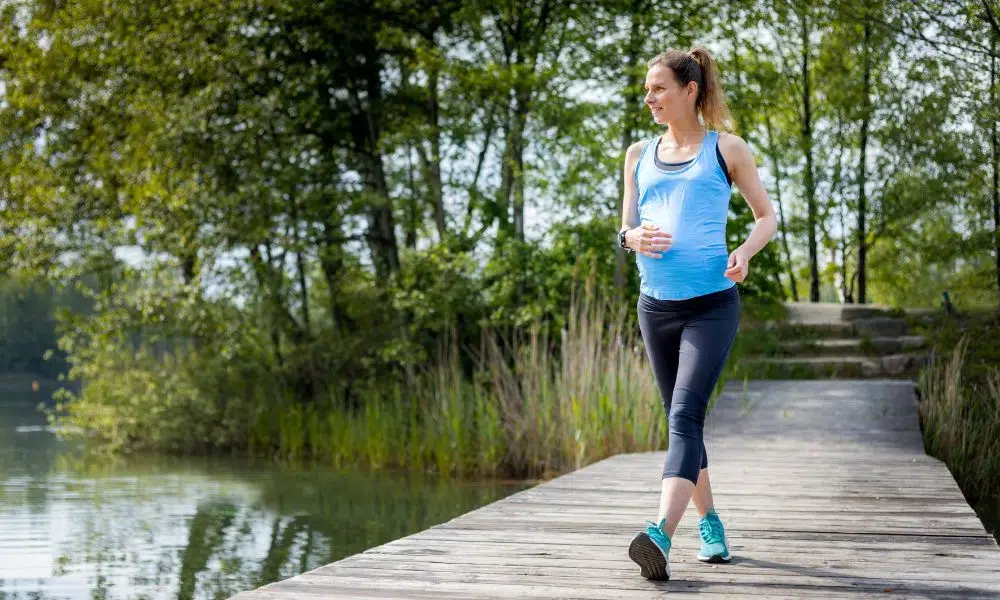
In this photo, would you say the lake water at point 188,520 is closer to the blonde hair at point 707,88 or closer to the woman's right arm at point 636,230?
the woman's right arm at point 636,230

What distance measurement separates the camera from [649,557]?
128 inches

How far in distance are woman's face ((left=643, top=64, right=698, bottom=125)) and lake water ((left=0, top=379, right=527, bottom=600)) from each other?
10.9 feet

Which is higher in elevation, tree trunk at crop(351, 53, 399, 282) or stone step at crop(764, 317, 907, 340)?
tree trunk at crop(351, 53, 399, 282)

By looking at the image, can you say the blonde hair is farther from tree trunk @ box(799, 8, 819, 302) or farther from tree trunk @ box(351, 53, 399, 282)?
tree trunk @ box(799, 8, 819, 302)

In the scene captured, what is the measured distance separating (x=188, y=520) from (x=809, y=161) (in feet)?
33.8

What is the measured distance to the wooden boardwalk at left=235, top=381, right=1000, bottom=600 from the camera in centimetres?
322

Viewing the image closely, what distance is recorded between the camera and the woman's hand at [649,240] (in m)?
3.33

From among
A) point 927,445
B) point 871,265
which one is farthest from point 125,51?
point 871,265

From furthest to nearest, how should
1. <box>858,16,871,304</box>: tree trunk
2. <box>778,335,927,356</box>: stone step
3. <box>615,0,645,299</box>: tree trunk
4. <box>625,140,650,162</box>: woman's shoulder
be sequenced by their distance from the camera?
<box>858,16,871,304</box>: tree trunk → <box>778,335,927,356</box>: stone step → <box>615,0,645,299</box>: tree trunk → <box>625,140,650,162</box>: woman's shoulder

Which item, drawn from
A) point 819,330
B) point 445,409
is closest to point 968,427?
point 819,330

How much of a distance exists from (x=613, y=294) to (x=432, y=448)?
2204mm

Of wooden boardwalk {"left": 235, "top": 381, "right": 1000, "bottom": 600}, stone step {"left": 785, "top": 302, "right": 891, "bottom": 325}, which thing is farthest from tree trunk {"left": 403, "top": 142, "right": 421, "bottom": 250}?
wooden boardwalk {"left": 235, "top": 381, "right": 1000, "bottom": 600}

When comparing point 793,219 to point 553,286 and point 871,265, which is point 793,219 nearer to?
point 871,265

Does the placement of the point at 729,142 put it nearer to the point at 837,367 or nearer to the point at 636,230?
the point at 636,230
